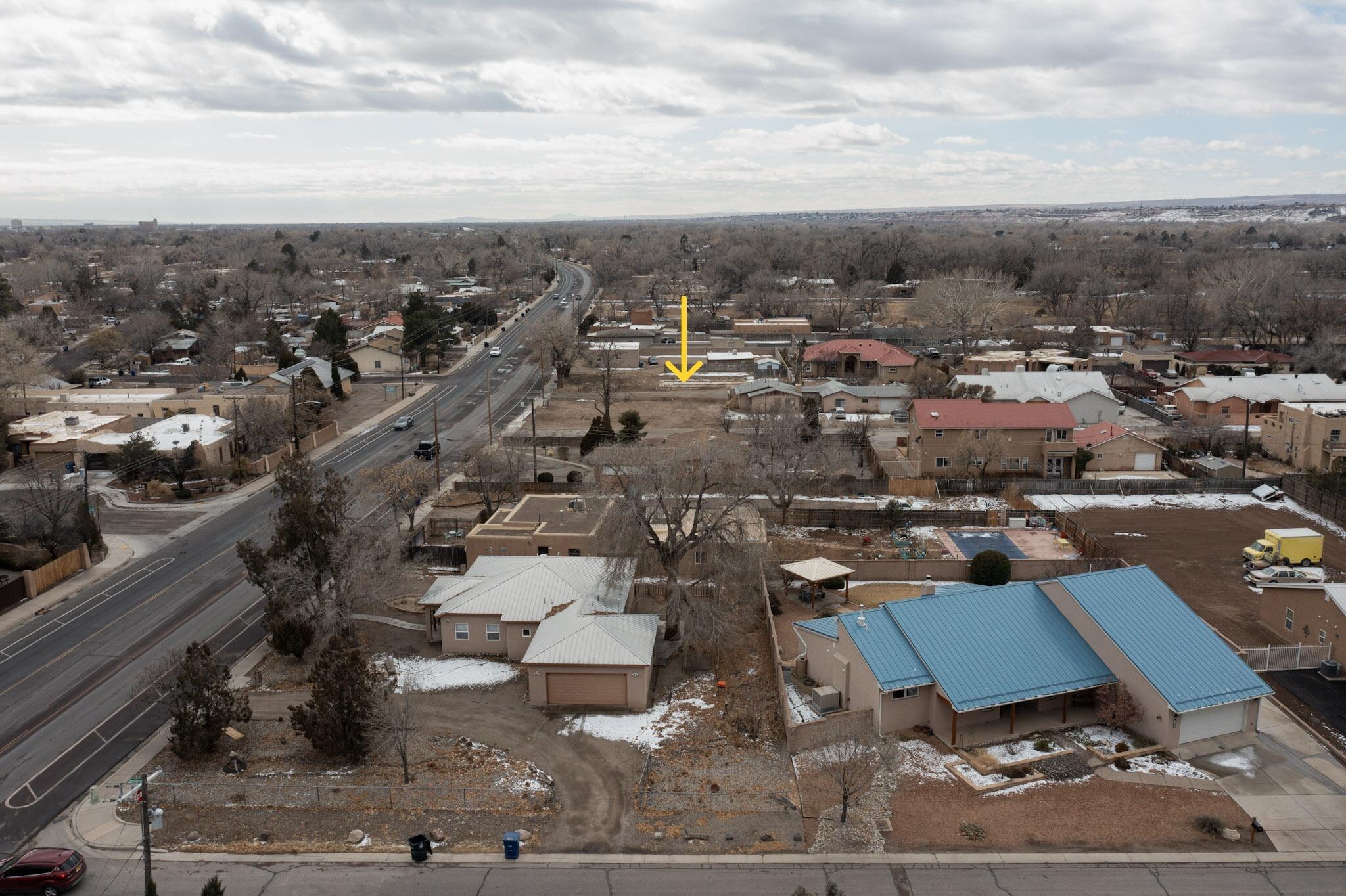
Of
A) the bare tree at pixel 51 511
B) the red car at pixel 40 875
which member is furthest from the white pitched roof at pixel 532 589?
the bare tree at pixel 51 511

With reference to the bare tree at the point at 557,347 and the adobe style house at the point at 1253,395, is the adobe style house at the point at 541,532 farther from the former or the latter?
the adobe style house at the point at 1253,395

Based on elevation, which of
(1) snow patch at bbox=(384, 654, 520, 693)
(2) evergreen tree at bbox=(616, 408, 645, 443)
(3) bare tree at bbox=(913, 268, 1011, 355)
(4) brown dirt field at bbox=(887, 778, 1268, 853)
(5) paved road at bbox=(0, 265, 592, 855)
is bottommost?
(1) snow patch at bbox=(384, 654, 520, 693)

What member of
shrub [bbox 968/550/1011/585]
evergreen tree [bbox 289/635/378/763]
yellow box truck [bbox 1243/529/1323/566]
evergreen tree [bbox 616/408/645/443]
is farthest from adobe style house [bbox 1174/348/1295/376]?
evergreen tree [bbox 289/635/378/763]

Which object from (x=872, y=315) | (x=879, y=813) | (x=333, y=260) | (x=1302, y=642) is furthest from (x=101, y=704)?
(x=333, y=260)

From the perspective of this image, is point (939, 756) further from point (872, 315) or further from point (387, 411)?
point (872, 315)

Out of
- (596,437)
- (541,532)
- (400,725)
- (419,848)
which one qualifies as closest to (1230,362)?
(596,437)

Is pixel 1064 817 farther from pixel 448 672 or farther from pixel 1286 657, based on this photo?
pixel 448 672

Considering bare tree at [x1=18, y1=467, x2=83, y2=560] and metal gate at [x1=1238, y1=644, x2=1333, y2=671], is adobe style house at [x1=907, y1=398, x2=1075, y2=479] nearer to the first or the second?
metal gate at [x1=1238, y1=644, x2=1333, y2=671]
